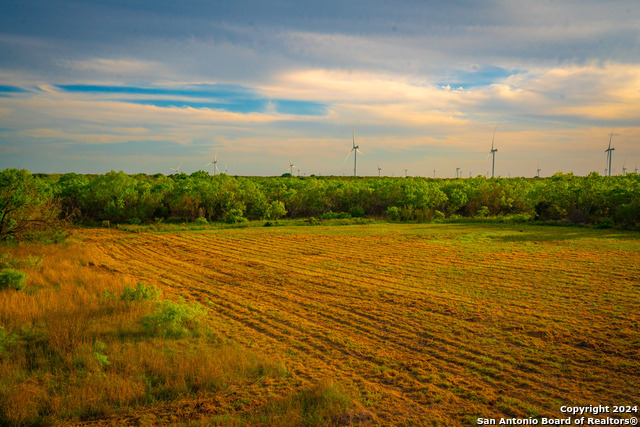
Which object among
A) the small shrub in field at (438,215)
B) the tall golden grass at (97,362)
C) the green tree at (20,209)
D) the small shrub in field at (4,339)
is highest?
the green tree at (20,209)

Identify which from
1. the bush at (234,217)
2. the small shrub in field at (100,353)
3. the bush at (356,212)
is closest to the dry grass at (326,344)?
the small shrub in field at (100,353)

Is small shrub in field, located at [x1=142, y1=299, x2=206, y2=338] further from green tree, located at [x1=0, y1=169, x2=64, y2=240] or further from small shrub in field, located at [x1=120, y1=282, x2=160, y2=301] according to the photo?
green tree, located at [x1=0, y1=169, x2=64, y2=240]

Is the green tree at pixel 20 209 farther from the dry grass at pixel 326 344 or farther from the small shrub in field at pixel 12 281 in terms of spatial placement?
the small shrub in field at pixel 12 281

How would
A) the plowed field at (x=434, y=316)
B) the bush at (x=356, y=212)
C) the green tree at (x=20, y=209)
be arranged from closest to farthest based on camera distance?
1. the plowed field at (x=434, y=316)
2. the green tree at (x=20, y=209)
3. the bush at (x=356, y=212)

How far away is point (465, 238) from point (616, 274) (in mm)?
11576

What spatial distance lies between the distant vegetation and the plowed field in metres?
14.6

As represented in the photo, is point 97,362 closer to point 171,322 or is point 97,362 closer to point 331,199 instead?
point 171,322

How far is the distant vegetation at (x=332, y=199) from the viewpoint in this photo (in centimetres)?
3462

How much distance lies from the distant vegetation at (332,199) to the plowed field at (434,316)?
1457 cm

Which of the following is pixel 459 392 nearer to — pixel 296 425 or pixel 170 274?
pixel 296 425

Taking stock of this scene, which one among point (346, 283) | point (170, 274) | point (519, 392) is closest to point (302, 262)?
point (346, 283)

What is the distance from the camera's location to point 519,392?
659 centimetres

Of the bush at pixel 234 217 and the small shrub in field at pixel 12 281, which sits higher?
the bush at pixel 234 217

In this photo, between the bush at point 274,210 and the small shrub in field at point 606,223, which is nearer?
the small shrub in field at point 606,223
